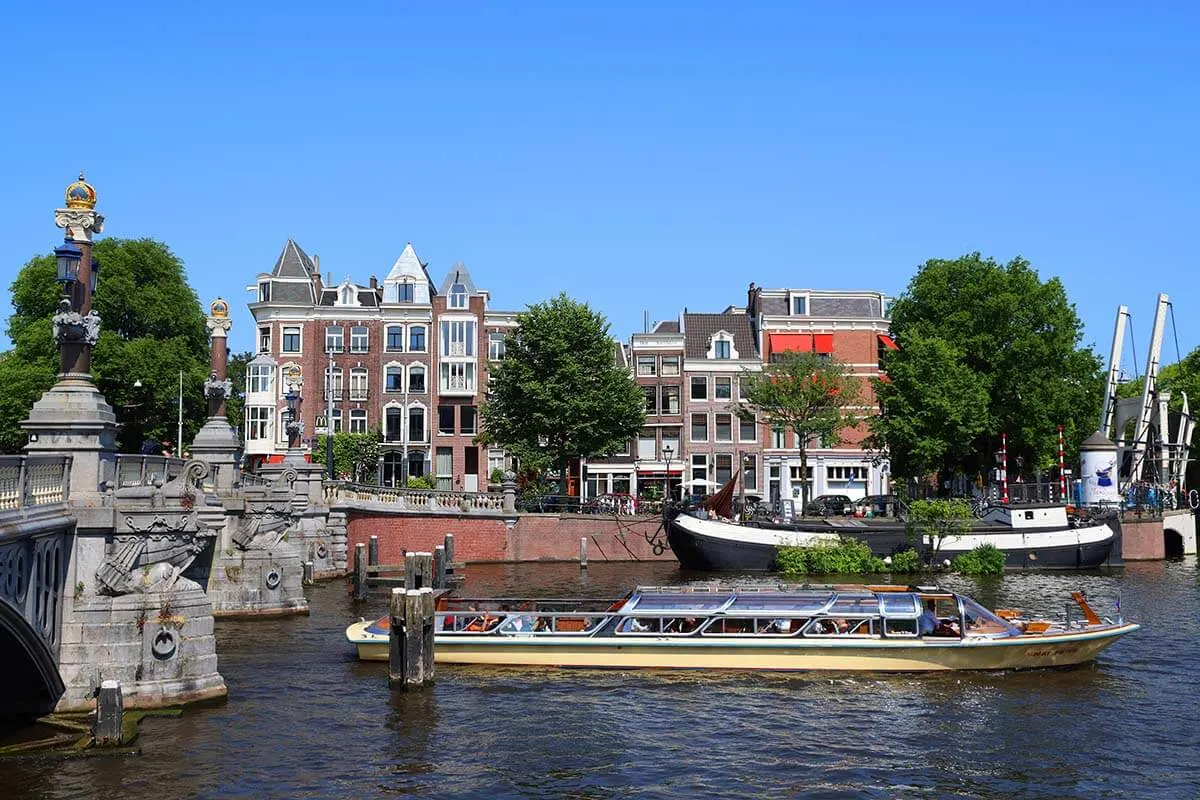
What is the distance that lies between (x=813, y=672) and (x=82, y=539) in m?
18.0

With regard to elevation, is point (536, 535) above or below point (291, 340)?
below

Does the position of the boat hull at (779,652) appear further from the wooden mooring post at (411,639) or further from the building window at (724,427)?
the building window at (724,427)

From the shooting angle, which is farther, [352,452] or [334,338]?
[334,338]

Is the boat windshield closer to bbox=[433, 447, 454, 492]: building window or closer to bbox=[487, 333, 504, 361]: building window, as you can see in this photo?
bbox=[433, 447, 454, 492]: building window

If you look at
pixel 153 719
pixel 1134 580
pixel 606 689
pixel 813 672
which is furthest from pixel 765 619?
pixel 1134 580

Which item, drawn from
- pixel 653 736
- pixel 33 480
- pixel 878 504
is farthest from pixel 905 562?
pixel 33 480

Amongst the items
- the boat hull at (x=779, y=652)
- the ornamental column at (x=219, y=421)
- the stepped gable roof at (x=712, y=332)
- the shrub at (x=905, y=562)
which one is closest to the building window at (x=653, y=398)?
the stepped gable roof at (x=712, y=332)

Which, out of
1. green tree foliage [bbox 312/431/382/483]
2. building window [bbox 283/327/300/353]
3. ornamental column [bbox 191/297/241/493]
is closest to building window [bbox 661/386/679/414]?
green tree foliage [bbox 312/431/382/483]

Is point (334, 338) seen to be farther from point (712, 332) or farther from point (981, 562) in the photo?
point (981, 562)

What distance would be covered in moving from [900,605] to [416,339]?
2152 inches

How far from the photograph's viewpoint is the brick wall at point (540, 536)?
2329 inches

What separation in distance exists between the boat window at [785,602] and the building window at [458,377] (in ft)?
164

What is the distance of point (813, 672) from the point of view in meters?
30.5

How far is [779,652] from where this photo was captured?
3038 centimetres
